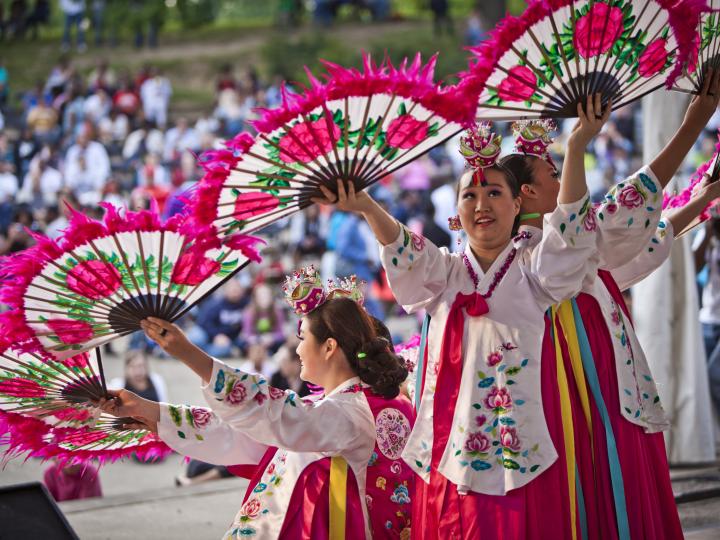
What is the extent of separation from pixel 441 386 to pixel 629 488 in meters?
0.59

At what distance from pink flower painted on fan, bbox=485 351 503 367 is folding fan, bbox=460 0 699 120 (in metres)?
0.62

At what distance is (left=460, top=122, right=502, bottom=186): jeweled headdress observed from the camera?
277cm

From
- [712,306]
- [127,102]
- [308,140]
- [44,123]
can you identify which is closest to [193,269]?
[308,140]

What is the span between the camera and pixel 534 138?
2.98 meters

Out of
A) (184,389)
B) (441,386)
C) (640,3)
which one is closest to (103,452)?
(441,386)

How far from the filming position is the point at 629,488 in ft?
8.98

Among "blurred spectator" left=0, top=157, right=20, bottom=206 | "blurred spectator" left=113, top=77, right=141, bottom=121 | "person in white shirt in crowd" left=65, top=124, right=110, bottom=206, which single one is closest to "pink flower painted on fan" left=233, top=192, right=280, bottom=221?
"blurred spectator" left=0, top=157, right=20, bottom=206

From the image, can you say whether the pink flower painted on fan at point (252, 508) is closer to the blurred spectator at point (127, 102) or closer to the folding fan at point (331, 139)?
the folding fan at point (331, 139)

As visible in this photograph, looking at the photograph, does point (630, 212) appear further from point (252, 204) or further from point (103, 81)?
point (103, 81)

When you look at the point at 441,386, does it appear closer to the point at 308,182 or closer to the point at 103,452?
the point at 308,182

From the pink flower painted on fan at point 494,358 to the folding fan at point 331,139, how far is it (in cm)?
58

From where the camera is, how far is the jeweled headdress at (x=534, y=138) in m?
2.98

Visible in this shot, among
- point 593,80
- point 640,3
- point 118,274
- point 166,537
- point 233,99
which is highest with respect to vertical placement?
point 233,99

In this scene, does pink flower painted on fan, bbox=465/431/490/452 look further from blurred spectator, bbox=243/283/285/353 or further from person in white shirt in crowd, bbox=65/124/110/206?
person in white shirt in crowd, bbox=65/124/110/206
